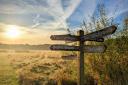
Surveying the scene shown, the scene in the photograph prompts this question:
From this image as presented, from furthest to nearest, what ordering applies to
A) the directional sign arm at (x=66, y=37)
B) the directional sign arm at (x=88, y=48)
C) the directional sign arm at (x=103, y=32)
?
1. the directional sign arm at (x=66, y=37)
2. the directional sign arm at (x=88, y=48)
3. the directional sign arm at (x=103, y=32)

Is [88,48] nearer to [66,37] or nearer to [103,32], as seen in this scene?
[66,37]

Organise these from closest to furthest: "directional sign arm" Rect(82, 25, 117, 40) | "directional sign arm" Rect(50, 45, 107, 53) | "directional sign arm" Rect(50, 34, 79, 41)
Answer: "directional sign arm" Rect(82, 25, 117, 40) → "directional sign arm" Rect(50, 45, 107, 53) → "directional sign arm" Rect(50, 34, 79, 41)

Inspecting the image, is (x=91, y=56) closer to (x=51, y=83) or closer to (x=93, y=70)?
(x=93, y=70)

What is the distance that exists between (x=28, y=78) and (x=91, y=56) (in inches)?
166

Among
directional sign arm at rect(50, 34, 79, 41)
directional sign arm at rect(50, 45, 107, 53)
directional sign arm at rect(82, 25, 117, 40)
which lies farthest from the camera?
directional sign arm at rect(50, 34, 79, 41)

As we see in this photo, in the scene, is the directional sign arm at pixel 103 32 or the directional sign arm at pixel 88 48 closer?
the directional sign arm at pixel 103 32

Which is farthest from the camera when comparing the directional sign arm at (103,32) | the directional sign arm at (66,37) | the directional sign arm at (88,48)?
the directional sign arm at (66,37)

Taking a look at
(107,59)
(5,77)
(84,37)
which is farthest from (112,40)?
(5,77)

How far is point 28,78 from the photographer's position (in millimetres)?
15102

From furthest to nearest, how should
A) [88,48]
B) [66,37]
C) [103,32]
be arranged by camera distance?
[66,37] → [88,48] → [103,32]

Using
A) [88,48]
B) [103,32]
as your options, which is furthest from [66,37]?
[103,32]

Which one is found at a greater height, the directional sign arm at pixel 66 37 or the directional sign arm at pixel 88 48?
the directional sign arm at pixel 66 37

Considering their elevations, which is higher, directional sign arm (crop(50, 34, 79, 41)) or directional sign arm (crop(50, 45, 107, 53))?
directional sign arm (crop(50, 34, 79, 41))

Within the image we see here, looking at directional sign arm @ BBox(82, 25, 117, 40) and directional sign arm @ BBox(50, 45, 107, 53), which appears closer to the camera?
directional sign arm @ BBox(82, 25, 117, 40)
